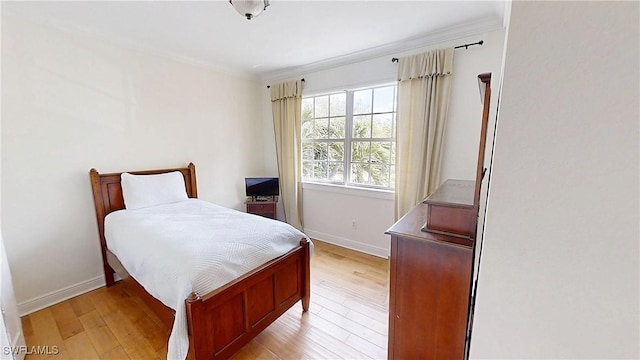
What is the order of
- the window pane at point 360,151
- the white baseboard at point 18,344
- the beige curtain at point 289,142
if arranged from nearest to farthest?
the white baseboard at point 18,344
the window pane at point 360,151
the beige curtain at point 289,142

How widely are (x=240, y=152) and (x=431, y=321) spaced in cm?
325

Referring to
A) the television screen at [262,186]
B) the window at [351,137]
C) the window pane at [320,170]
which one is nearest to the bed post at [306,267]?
the window at [351,137]

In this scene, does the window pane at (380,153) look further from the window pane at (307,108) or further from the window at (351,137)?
the window pane at (307,108)

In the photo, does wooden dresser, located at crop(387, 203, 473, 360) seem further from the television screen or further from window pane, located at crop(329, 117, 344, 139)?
the television screen

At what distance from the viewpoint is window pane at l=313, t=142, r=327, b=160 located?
3.48 m

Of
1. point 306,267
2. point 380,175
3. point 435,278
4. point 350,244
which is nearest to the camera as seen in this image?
point 435,278

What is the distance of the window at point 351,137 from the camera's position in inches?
117

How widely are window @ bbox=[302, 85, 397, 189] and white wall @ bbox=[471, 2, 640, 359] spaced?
2.49 m

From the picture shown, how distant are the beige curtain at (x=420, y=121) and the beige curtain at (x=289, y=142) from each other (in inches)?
56.0

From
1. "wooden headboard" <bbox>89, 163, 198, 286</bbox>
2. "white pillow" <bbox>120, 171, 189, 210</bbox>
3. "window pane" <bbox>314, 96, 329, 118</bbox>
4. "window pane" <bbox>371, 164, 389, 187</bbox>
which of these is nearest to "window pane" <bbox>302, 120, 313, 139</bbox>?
"window pane" <bbox>314, 96, 329, 118</bbox>

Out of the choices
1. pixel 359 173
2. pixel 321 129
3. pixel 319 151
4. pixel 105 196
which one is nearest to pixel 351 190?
pixel 359 173

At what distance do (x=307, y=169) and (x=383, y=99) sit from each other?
1440 mm

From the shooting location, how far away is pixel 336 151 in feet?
11.1

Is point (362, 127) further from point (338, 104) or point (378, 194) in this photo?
point (378, 194)
